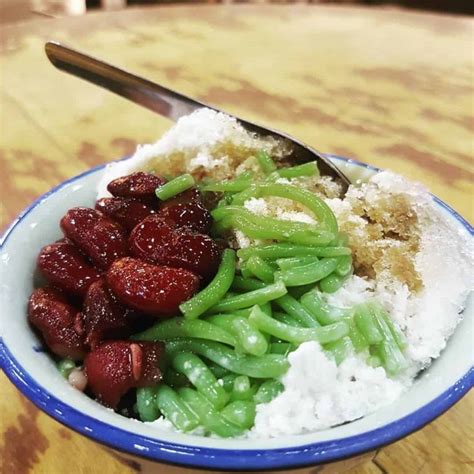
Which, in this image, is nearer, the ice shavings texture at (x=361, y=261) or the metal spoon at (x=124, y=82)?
the ice shavings texture at (x=361, y=261)

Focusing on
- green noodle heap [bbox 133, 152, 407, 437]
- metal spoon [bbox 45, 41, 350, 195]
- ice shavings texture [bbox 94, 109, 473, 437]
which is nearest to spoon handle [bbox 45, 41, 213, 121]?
metal spoon [bbox 45, 41, 350, 195]

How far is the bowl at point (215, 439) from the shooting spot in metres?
0.64

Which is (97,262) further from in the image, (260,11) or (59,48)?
(260,11)

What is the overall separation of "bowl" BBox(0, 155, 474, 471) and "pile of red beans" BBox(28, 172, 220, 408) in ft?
0.12

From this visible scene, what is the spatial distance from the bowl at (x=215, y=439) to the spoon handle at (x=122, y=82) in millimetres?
497

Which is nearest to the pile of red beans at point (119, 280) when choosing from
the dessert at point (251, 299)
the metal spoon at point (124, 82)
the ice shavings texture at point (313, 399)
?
the dessert at point (251, 299)

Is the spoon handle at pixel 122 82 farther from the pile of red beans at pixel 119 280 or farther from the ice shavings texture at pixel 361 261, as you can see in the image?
the pile of red beans at pixel 119 280

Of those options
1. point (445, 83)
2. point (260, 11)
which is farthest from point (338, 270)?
point (260, 11)

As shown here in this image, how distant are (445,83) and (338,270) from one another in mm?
1508

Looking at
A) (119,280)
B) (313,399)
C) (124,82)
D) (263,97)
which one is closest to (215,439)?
(313,399)

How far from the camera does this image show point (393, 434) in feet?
2.18

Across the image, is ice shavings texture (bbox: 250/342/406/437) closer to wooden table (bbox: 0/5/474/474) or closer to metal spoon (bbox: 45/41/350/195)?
wooden table (bbox: 0/5/474/474)

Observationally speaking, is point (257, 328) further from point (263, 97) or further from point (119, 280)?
point (263, 97)

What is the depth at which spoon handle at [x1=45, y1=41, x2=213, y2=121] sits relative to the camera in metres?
1.24
